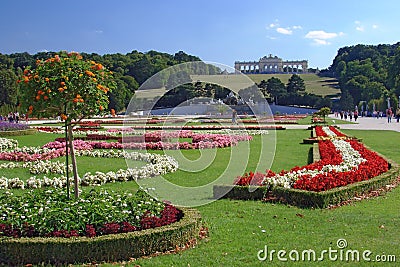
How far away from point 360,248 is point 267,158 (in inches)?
316

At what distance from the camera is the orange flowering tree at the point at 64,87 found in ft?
16.9

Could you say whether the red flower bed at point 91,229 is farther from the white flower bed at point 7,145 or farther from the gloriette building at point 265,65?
the gloriette building at point 265,65

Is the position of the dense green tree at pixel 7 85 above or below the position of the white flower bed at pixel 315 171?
above

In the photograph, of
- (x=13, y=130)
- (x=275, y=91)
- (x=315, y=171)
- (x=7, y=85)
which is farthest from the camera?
(x=275, y=91)

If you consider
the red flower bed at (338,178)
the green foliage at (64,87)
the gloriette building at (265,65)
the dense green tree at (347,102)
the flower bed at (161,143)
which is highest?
the gloriette building at (265,65)

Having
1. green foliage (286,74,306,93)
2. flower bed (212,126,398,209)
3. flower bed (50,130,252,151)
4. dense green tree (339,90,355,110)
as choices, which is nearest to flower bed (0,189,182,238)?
flower bed (212,126,398,209)

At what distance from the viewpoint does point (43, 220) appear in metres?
4.90

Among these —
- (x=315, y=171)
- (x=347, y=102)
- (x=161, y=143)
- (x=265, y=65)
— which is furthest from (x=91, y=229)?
(x=265, y=65)

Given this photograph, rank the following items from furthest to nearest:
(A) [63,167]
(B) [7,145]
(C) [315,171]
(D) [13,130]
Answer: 1. (D) [13,130]
2. (B) [7,145]
3. (A) [63,167]
4. (C) [315,171]

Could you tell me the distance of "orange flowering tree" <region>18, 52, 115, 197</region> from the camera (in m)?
5.16

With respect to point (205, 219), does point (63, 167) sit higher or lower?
higher

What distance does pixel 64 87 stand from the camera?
16.6ft

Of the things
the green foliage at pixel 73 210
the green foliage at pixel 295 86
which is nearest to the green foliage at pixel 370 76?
the green foliage at pixel 295 86

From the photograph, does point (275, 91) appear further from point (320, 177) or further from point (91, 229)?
point (91, 229)
